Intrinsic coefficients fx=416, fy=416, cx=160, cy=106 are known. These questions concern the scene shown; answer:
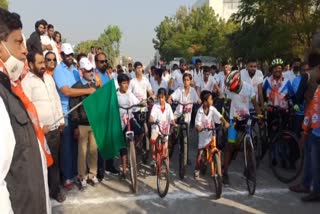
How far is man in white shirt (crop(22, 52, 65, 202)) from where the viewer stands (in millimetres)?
5109

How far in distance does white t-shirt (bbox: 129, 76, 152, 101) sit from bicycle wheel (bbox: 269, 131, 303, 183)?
2.69 metres

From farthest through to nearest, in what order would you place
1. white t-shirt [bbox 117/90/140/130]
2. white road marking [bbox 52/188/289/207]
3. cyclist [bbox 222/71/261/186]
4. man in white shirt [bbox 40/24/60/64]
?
man in white shirt [bbox 40/24/60/64]
white t-shirt [bbox 117/90/140/130]
cyclist [bbox 222/71/261/186]
white road marking [bbox 52/188/289/207]

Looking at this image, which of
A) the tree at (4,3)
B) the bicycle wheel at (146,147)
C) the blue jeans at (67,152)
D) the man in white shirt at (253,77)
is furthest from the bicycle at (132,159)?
the tree at (4,3)

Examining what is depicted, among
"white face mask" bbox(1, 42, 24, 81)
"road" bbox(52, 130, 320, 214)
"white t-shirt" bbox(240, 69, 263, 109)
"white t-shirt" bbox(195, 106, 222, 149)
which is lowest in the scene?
"road" bbox(52, 130, 320, 214)

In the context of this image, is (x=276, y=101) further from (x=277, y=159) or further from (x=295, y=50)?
(x=295, y=50)

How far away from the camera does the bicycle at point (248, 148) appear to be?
5.96 metres

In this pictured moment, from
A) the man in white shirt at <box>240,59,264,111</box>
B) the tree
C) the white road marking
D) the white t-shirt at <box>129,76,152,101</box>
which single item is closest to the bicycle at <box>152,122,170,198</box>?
the white road marking

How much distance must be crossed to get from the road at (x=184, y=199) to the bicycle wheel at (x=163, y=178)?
0.10 meters

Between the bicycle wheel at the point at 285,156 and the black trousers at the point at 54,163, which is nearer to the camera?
the black trousers at the point at 54,163

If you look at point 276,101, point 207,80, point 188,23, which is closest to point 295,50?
point 207,80

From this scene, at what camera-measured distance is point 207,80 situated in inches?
410

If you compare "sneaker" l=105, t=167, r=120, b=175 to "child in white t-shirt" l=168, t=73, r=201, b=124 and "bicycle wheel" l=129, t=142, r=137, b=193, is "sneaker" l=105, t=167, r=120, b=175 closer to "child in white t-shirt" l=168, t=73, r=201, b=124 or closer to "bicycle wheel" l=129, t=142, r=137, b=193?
"bicycle wheel" l=129, t=142, r=137, b=193

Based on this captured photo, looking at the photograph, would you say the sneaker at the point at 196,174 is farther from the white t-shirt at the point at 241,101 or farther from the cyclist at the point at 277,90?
the cyclist at the point at 277,90

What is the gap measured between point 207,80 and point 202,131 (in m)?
4.05
